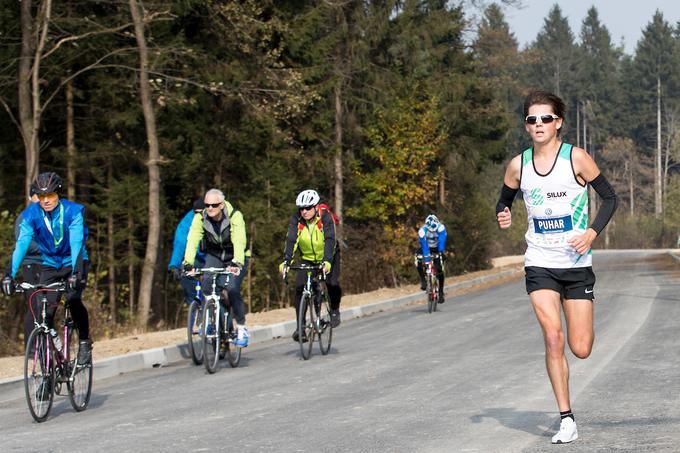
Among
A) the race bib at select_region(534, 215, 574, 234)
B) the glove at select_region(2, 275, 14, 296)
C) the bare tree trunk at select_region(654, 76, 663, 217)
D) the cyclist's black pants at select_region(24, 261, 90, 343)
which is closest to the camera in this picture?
the race bib at select_region(534, 215, 574, 234)

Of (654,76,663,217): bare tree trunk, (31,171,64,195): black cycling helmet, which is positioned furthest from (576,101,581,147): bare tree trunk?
(31,171,64,195): black cycling helmet

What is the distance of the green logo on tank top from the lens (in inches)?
265

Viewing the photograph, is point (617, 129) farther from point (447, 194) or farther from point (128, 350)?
point (128, 350)

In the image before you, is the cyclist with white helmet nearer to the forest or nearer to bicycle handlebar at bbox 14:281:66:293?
bicycle handlebar at bbox 14:281:66:293

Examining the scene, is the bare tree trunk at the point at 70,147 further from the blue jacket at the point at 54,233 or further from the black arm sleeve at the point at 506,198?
the black arm sleeve at the point at 506,198

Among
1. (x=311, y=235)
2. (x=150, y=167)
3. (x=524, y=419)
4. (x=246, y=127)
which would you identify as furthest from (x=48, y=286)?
(x=246, y=127)

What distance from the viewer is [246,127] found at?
29.5 m

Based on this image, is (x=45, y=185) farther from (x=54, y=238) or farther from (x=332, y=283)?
(x=332, y=283)

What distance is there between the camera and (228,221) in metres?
12.7

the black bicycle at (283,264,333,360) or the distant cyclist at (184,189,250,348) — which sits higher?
the distant cyclist at (184,189,250,348)

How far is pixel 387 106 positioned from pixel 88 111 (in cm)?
1057

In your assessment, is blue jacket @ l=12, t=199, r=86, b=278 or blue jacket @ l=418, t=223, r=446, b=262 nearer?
blue jacket @ l=12, t=199, r=86, b=278

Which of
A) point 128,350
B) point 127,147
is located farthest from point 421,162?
point 128,350

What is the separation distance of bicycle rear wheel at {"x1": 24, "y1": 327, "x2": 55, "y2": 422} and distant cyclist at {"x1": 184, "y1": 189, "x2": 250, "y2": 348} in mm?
3246
